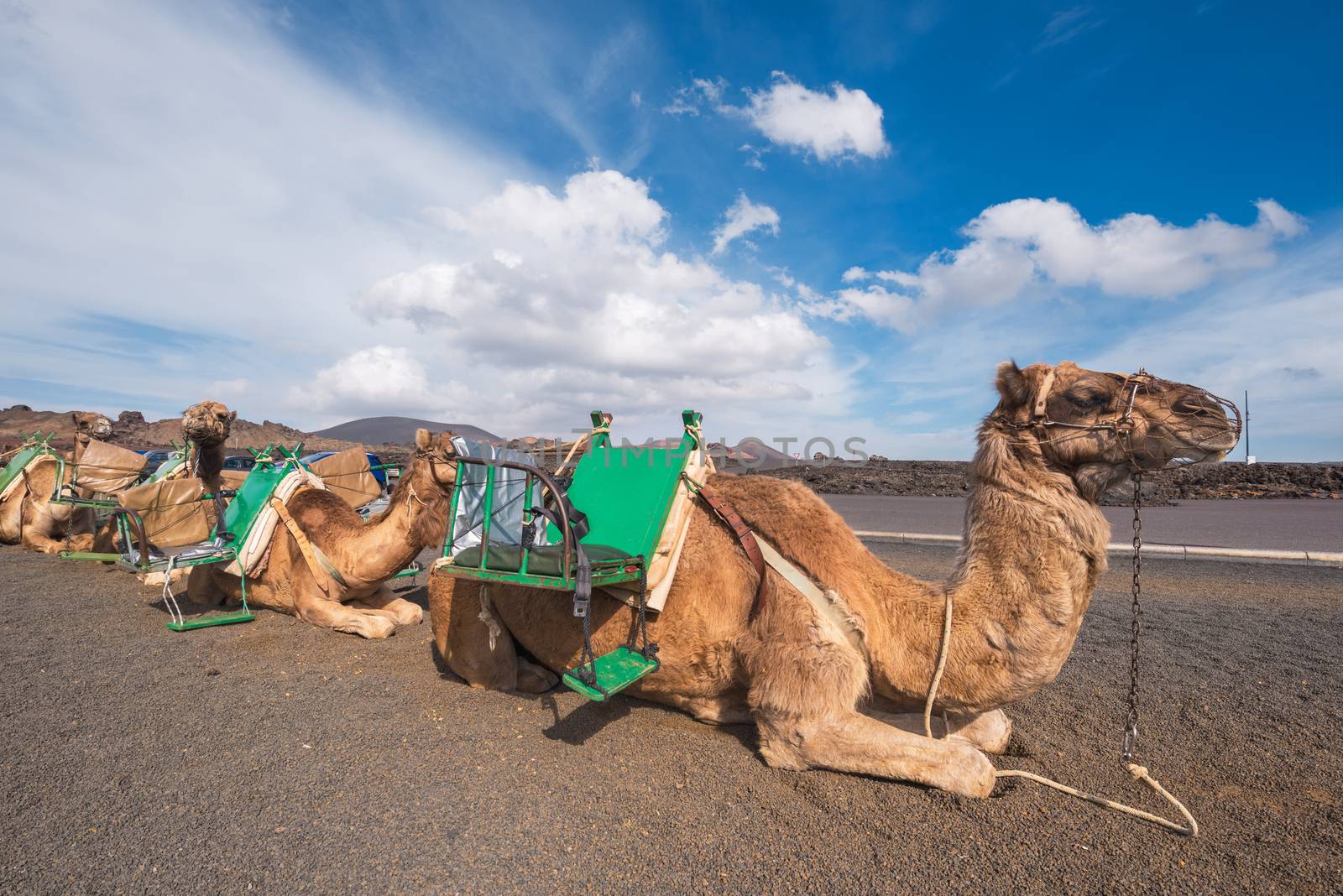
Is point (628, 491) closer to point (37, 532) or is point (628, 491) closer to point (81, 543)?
point (81, 543)

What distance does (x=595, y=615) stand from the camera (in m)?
3.79

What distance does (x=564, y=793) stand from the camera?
3105mm

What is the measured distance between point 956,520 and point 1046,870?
16.1m

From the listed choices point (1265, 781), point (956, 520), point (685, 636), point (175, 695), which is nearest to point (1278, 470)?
point (956, 520)

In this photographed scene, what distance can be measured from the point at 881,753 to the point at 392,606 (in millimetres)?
5287

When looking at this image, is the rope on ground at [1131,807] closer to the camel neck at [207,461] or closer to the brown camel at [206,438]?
the brown camel at [206,438]

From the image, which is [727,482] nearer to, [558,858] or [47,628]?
[558,858]

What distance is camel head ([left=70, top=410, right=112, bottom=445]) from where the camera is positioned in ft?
40.2

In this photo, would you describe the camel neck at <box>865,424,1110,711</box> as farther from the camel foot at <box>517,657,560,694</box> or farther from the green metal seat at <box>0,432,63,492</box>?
the green metal seat at <box>0,432,63,492</box>

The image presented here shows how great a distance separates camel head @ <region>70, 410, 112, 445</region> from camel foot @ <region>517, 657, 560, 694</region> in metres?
12.5

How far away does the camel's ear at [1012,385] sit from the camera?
326 centimetres

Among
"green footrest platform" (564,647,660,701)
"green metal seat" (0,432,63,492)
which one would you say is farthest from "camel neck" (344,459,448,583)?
"green metal seat" (0,432,63,492)

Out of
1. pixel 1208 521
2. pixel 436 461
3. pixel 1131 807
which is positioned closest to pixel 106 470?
pixel 436 461

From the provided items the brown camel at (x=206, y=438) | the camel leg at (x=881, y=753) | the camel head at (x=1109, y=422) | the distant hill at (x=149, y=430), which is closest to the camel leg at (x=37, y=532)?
the brown camel at (x=206, y=438)
